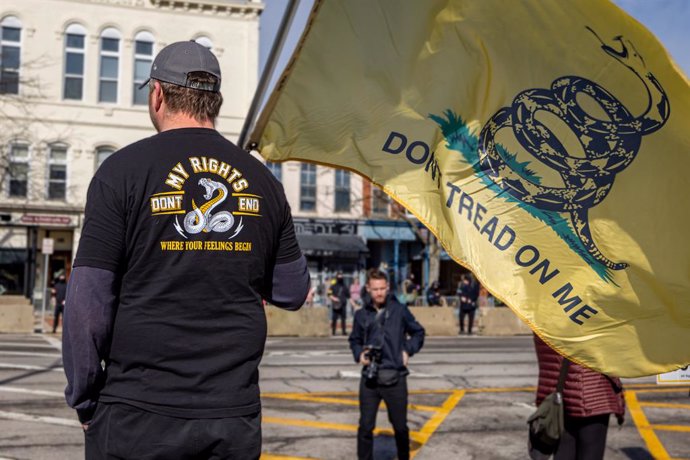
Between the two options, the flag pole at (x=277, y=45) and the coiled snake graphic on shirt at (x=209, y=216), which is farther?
the flag pole at (x=277, y=45)

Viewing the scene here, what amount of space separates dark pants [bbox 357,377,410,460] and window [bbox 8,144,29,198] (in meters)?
27.3

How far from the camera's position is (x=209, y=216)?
90.0 inches

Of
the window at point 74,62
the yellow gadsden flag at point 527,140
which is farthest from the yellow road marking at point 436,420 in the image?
the window at point 74,62

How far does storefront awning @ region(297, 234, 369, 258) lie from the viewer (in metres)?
33.9

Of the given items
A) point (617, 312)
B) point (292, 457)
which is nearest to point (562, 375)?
point (617, 312)

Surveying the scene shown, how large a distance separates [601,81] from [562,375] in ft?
6.51

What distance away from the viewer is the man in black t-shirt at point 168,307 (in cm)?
217

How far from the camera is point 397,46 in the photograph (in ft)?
13.1

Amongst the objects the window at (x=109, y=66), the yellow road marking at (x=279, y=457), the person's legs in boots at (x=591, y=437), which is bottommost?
the yellow road marking at (x=279, y=457)

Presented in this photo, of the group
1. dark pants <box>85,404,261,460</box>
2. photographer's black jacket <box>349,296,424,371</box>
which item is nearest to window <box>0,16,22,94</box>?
photographer's black jacket <box>349,296,424,371</box>

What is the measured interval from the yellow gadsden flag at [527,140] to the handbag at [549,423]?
132 cm

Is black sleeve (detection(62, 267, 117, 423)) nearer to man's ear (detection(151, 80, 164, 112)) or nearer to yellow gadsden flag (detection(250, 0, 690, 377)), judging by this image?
man's ear (detection(151, 80, 164, 112))

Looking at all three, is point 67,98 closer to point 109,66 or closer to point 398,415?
point 109,66

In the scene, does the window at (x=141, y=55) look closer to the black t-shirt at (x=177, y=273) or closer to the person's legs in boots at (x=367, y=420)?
the person's legs in boots at (x=367, y=420)
